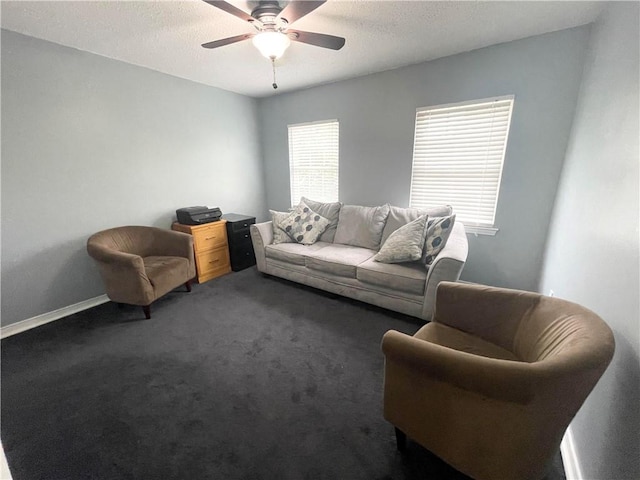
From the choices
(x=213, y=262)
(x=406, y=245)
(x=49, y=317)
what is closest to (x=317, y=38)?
(x=406, y=245)

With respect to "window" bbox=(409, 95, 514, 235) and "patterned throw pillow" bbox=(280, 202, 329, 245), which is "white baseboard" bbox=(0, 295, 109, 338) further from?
"window" bbox=(409, 95, 514, 235)

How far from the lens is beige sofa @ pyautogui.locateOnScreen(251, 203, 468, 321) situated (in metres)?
2.22

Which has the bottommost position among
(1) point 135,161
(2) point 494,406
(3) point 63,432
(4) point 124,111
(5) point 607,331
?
(3) point 63,432

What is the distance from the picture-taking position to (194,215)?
325cm

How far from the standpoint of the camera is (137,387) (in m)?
1.74

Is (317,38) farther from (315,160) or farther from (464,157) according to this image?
(315,160)

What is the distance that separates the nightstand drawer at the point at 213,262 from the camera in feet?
10.9

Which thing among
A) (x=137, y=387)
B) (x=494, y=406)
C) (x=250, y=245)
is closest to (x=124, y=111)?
(x=250, y=245)

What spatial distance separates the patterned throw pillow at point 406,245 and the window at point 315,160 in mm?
1515

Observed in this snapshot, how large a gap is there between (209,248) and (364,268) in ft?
6.64

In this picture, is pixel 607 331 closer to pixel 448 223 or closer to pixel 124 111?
pixel 448 223

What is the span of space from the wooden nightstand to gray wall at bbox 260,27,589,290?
1.74 m

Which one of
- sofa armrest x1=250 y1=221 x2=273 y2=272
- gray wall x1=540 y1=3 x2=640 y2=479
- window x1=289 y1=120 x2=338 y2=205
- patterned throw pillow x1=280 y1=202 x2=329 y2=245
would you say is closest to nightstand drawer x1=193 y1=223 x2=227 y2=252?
sofa armrest x1=250 y1=221 x2=273 y2=272

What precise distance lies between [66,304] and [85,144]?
158 cm
